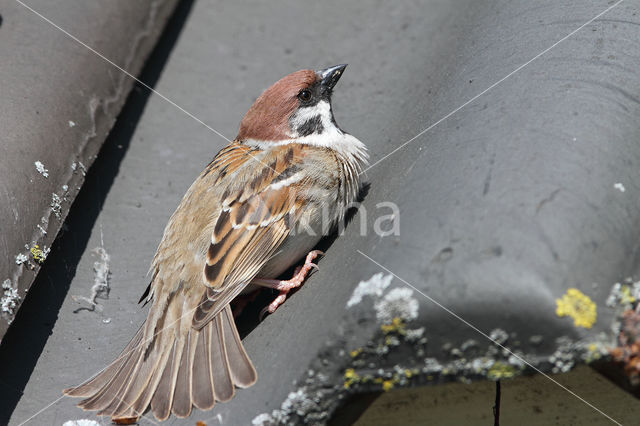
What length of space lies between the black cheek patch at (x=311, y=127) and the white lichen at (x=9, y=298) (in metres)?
1.45

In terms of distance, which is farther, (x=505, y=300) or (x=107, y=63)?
(x=107, y=63)

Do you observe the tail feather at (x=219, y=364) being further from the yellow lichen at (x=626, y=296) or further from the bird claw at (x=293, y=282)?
the yellow lichen at (x=626, y=296)

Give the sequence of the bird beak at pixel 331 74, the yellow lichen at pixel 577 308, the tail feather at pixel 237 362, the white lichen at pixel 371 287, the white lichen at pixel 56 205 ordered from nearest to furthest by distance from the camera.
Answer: the yellow lichen at pixel 577 308 → the white lichen at pixel 371 287 → the tail feather at pixel 237 362 → the white lichen at pixel 56 205 → the bird beak at pixel 331 74

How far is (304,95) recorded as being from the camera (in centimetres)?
289

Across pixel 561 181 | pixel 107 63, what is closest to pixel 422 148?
pixel 561 181

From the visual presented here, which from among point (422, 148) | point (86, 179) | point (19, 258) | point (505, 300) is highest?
point (422, 148)

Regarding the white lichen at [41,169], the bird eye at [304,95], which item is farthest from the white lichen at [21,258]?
the bird eye at [304,95]

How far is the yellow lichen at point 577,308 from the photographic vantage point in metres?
1.45

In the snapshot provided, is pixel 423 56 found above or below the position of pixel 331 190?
above

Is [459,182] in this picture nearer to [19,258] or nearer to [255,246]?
[255,246]

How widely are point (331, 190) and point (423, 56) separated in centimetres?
63

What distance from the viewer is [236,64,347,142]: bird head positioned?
2.80 meters

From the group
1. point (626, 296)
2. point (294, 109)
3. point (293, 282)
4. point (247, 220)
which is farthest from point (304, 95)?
point (626, 296)

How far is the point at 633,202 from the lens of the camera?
5.46 ft
